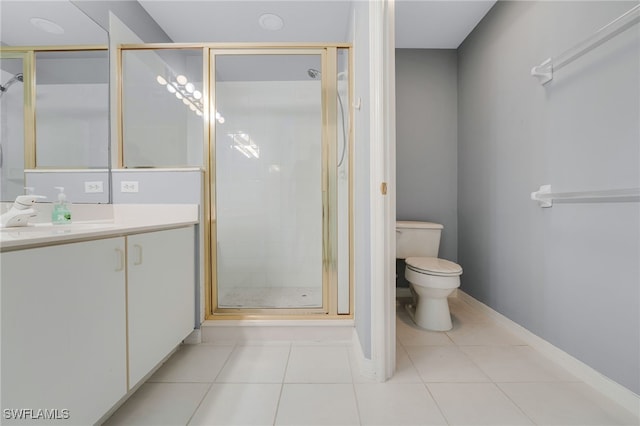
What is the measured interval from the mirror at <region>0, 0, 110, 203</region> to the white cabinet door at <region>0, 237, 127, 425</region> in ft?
2.08

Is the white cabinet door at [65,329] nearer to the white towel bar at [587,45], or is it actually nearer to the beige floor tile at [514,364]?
the beige floor tile at [514,364]

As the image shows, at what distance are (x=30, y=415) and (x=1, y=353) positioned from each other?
0.70 ft

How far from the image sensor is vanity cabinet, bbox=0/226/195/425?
68 cm

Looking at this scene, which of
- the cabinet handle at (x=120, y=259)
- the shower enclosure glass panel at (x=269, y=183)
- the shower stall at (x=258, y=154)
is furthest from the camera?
the shower enclosure glass panel at (x=269, y=183)

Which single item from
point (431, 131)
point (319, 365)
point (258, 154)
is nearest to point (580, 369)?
point (319, 365)

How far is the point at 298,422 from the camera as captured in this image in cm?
101

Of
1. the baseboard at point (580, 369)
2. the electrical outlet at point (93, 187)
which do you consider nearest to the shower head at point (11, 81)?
the electrical outlet at point (93, 187)

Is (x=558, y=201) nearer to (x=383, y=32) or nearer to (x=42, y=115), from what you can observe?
(x=383, y=32)

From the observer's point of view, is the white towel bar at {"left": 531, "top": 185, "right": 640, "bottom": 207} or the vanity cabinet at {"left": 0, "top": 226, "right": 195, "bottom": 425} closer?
the vanity cabinet at {"left": 0, "top": 226, "right": 195, "bottom": 425}

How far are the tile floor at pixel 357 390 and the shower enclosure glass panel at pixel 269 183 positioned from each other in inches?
17.6

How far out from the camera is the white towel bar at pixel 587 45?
3.45ft

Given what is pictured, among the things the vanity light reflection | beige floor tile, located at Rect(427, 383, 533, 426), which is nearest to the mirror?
the vanity light reflection

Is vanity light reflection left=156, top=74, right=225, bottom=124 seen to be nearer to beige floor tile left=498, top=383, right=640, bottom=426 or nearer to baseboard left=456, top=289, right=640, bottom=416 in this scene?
beige floor tile left=498, top=383, right=640, bottom=426

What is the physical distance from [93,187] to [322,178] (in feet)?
4.60
